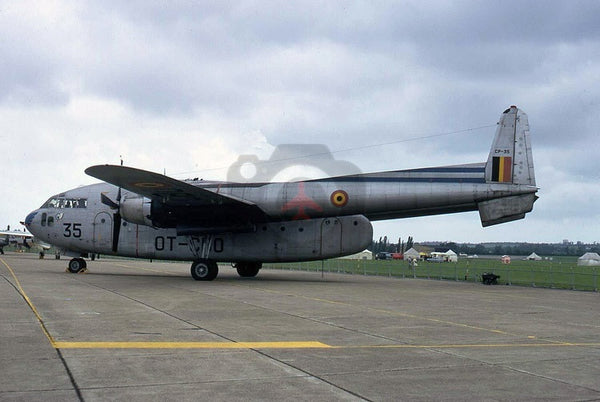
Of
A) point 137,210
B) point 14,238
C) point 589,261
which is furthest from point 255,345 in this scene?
point 589,261

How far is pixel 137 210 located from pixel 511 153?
56.9ft

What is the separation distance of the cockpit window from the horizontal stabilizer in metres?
20.2

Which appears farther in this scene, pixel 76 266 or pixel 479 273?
pixel 479 273

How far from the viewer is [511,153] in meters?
25.9

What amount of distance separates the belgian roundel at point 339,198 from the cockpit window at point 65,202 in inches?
522

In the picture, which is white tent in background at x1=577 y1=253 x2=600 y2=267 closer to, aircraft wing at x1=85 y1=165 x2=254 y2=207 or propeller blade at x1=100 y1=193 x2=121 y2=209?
aircraft wing at x1=85 y1=165 x2=254 y2=207

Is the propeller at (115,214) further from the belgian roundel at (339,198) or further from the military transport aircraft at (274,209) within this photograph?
the belgian roundel at (339,198)

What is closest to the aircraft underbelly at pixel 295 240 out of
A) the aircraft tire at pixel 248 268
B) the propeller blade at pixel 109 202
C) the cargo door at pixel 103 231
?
the aircraft tire at pixel 248 268

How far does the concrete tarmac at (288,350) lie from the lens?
23.3ft

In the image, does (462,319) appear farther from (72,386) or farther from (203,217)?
(203,217)

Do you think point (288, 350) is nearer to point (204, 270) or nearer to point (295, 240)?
point (204, 270)

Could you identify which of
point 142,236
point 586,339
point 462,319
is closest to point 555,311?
point 462,319

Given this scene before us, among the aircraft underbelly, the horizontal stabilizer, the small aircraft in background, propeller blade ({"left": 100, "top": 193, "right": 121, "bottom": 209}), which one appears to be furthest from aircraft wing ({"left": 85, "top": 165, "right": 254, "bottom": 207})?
the small aircraft in background

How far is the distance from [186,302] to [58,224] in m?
16.1
